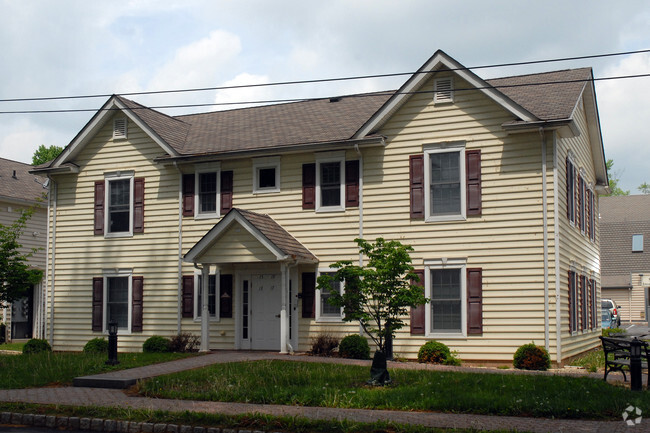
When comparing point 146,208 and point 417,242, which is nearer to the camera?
point 417,242

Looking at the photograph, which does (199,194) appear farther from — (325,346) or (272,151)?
(325,346)

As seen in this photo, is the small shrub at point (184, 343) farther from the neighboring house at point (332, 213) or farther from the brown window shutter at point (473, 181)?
the brown window shutter at point (473, 181)

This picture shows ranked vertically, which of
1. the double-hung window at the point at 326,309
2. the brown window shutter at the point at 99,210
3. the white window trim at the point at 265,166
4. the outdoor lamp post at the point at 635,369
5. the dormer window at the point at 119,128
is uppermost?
the dormer window at the point at 119,128

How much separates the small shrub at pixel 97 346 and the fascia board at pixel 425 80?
1008cm

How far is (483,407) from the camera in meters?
11.2

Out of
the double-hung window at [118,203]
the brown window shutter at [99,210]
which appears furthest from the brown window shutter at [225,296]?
the brown window shutter at [99,210]

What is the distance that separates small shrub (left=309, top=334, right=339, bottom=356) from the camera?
19859mm

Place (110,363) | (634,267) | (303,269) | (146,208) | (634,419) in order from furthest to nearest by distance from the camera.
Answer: (634,267)
(146,208)
(303,269)
(110,363)
(634,419)

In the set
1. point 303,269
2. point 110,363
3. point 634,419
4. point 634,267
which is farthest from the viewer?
point 634,267

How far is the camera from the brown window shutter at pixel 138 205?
23219 mm

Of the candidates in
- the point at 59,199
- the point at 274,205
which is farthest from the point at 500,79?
the point at 59,199

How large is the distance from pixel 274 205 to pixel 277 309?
10.2 ft

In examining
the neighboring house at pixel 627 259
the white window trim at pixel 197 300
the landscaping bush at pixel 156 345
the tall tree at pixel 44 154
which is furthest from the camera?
the tall tree at pixel 44 154

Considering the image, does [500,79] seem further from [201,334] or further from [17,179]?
[17,179]
